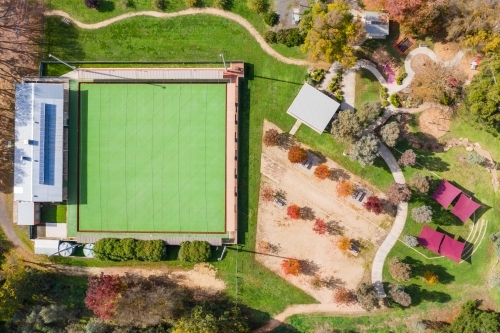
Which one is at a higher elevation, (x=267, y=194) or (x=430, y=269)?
(x=267, y=194)

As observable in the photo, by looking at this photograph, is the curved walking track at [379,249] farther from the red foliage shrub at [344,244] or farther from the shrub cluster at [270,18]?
the red foliage shrub at [344,244]

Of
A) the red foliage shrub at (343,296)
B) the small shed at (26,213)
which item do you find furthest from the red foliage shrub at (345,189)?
the small shed at (26,213)

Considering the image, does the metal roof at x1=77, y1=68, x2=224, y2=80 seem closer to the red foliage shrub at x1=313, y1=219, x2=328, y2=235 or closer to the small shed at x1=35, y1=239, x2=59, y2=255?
the small shed at x1=35, y1=239, x2=59, y2=255

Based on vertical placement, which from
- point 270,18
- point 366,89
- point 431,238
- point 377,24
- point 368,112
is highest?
point 270,18

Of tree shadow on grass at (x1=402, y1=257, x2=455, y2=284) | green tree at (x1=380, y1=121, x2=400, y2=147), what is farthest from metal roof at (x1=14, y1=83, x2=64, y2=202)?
tree shadow on grass at (x1=402, y1=257, x2=455, y2=284)

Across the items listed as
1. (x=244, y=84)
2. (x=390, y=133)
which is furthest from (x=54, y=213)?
(x=390, y=133)

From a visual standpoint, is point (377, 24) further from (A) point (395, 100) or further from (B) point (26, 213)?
(B) point (26, 213)
